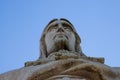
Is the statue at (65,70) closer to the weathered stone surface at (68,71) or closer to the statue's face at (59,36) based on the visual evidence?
the weathered stone surface at (68,71)

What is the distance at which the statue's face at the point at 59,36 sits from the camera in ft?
42.5

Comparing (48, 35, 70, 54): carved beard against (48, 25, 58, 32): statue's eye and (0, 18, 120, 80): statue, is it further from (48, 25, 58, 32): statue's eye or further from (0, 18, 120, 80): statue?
(48, 25, 58, 32): statue's eye

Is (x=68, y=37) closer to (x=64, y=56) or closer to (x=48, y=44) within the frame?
(x=48, y=44)

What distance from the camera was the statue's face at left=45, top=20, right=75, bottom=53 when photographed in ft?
42.5

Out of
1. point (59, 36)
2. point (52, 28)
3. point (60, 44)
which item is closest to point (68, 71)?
point (60, 44)

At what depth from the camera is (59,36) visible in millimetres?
13117

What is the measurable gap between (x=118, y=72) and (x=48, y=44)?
11.0 feet

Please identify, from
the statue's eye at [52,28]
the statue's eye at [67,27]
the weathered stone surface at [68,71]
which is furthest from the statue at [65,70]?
the statue's eye at [67,27]

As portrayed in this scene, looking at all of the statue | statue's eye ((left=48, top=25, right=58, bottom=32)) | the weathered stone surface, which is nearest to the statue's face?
statue's eye ((left=48, top=25, right=58, bottom=32))

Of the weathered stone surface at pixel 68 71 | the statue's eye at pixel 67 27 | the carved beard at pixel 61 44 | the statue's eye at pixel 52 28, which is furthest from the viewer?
the statue's eye at pixel 67 27

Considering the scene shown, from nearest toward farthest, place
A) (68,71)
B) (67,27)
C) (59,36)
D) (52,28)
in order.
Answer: (68,71), (59,36), (52,28), (67,27)

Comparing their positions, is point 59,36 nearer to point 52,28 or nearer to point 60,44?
point 60,44

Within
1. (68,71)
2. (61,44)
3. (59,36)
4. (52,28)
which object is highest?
(52,28)

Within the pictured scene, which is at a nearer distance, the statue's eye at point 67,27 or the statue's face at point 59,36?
the statue's face at point 59,36
